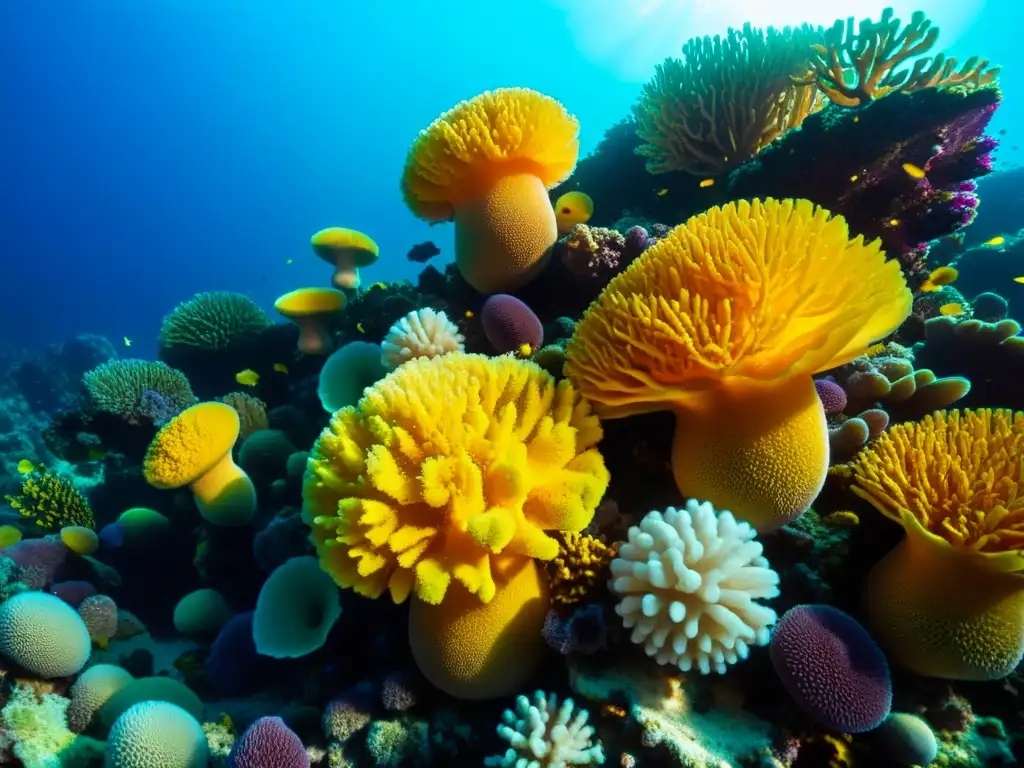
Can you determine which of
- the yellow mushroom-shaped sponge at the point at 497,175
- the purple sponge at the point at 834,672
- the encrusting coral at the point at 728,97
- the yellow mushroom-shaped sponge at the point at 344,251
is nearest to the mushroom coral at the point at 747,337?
the purple sponge at the point at 834,672

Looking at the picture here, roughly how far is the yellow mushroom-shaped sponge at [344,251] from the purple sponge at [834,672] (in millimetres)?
5722

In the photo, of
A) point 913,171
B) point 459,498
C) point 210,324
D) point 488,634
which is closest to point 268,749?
point 488,634

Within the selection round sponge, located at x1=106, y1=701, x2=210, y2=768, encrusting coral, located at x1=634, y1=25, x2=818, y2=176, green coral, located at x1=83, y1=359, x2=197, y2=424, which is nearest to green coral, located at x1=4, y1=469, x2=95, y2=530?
green coral, located at x1=83, y1=359, x2=197, y2=424

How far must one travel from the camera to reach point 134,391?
5934mm

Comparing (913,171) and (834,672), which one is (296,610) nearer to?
(834,672)

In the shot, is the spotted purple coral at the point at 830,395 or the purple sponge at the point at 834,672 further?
the spotted purple coral at the point at 830,395

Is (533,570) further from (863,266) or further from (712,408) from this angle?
(863,266)

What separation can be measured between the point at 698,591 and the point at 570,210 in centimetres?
372

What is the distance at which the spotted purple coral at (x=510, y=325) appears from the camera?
10.9 ft

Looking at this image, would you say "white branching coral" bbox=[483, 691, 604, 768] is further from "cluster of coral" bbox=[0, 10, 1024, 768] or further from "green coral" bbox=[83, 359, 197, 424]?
"green coral" bbox=[83, 359, 197, 424]

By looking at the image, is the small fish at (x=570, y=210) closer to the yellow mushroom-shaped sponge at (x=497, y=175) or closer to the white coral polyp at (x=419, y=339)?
the yellow mushroom-shaped sponge at (x=497, y=175)

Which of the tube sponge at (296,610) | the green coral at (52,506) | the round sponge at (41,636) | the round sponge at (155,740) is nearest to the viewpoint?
the round sponge at (155,740)

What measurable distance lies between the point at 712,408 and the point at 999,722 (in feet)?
5.27

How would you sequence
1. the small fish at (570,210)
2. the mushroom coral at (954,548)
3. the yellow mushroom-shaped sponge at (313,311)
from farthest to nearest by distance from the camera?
the yellow mushroom-shaped sponge at (313,311)
the small fish at (570,210)
the mushroom coral at (954,548)
